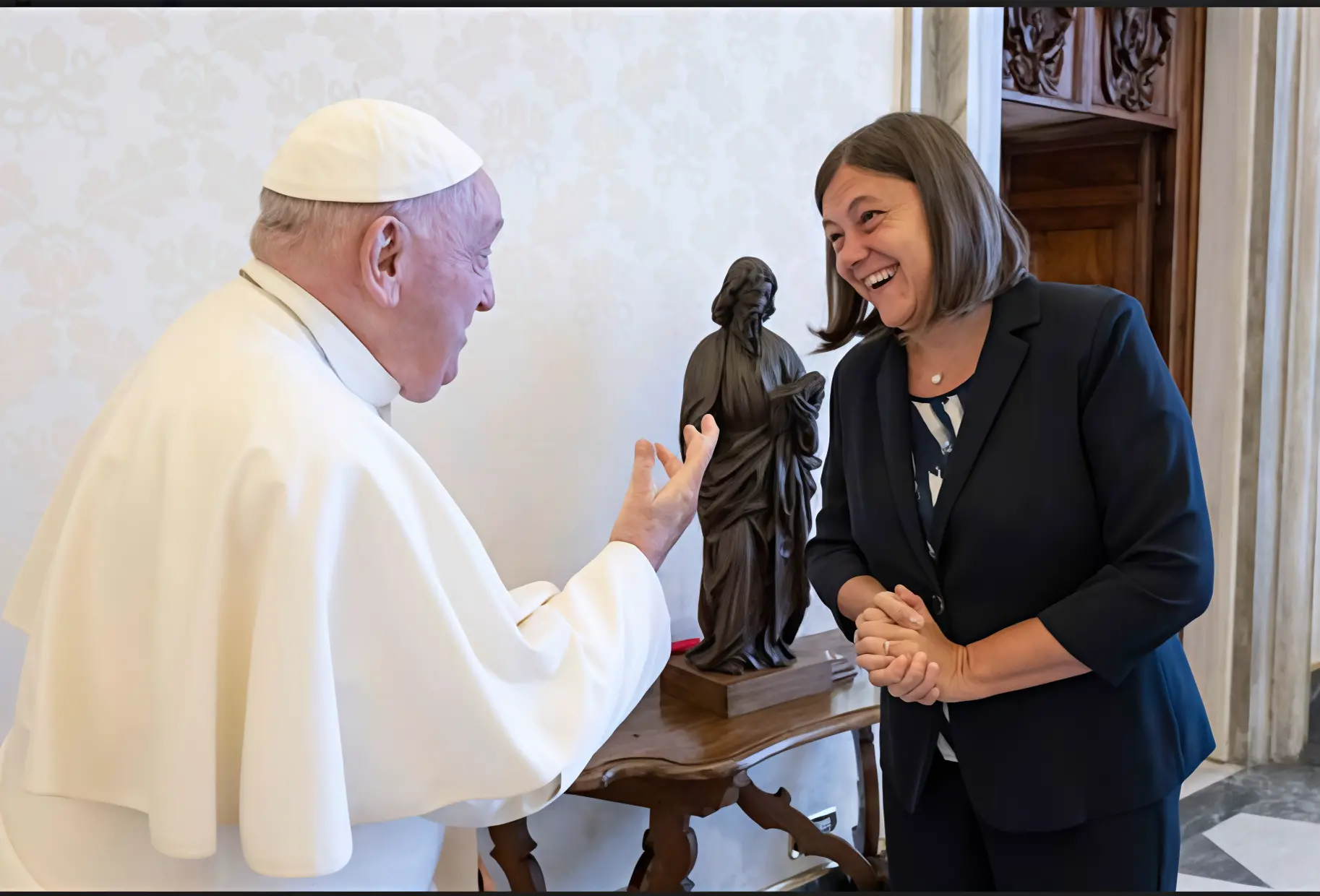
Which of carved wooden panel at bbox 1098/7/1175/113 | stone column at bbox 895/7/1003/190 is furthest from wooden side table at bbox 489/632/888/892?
carved wooden panel at bbox 1098/7/1175/113

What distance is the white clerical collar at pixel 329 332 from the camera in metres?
1.34

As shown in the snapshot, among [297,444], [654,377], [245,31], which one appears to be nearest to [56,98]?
[245,31]

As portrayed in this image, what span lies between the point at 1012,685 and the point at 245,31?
76.6 inches

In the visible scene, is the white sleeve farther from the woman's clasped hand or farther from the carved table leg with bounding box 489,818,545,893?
the carved table leg with bounding box 489,818,545,893

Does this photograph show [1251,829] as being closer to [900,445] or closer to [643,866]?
[643,866]

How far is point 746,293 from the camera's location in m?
2.52

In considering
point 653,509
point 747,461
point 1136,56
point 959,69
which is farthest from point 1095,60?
point 653,509

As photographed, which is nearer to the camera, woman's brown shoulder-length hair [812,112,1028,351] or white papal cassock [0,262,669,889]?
white papal cassock [0,262,669,889]

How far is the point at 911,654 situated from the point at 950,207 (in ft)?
2.37

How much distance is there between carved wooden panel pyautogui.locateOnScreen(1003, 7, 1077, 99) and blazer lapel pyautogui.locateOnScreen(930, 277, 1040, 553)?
228cm

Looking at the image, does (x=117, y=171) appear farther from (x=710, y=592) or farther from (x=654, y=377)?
(x=710, y=592)

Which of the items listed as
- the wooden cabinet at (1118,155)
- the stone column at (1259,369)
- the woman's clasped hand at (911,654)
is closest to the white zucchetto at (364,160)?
the woman's clasped hand at (911,654)

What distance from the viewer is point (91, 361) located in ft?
6.73

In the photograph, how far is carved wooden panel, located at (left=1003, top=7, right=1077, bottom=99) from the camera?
144 inches
